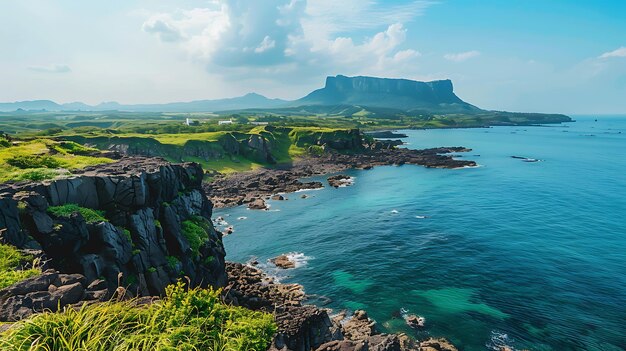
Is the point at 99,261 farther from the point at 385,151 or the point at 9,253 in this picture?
the point at 385,151

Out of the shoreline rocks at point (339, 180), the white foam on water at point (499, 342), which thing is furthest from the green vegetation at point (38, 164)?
the shoreline rocks at point (339, 180)

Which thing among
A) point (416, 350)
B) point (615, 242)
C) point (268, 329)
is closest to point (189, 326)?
point (268, 329)

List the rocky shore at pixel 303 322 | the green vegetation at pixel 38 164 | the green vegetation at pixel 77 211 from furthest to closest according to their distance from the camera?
the green vegetation at pixel 38 164
the green vegetation at pixel 77 211
the rocky shore at pixel 303 322

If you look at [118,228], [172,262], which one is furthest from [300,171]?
[118,228]

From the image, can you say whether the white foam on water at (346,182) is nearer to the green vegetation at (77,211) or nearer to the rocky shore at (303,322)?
the rocky shore at (303,322)

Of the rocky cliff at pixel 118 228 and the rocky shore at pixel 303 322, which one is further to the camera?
the rocky cliff at pixel 118 228

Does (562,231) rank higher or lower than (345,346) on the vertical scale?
lower

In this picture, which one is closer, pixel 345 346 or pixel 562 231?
pixel 345 346

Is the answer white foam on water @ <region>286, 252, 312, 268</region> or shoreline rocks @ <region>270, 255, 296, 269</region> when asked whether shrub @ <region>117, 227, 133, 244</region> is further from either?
white foam on water @ <region>286, 252, 312, 268</region>

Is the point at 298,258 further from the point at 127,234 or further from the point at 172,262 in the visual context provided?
the point at 127,234
